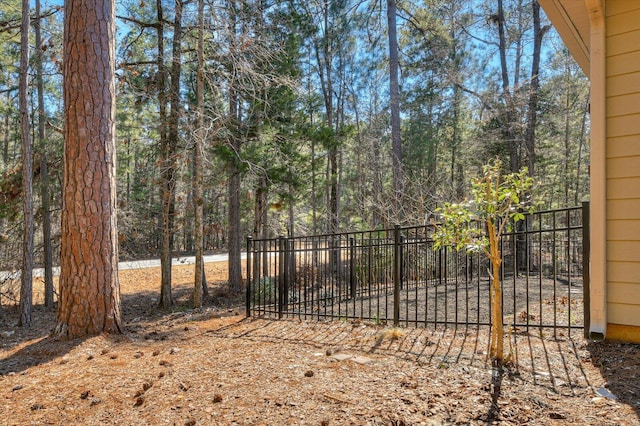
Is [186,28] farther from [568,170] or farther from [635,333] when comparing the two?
[568,170]

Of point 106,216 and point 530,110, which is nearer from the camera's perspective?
point 106,216

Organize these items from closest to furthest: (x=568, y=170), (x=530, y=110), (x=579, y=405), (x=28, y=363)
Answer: (x=579, y=405) < (x=28, y=363) < (x=530, y=110) < (x=568, y=170)

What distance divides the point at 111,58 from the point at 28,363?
3.03 meters

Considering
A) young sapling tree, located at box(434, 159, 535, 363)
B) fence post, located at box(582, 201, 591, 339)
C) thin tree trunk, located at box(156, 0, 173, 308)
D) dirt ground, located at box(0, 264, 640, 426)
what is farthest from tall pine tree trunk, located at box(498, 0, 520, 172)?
young sapling tree, located at box(434, 159, 535, 363)

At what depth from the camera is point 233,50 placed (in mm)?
6520

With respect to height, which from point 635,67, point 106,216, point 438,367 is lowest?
point 438,367

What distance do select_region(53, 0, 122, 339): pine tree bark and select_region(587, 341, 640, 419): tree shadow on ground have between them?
13.7 ft

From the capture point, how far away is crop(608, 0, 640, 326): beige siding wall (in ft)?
9.73

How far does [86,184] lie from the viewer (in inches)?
→ 150

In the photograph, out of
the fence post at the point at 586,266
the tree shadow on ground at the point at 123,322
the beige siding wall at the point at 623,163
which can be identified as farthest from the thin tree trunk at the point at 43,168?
the beige siding wall at the point at 623,163

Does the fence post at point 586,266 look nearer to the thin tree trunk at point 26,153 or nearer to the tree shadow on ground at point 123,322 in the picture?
the tree shadow on ground at point 123,322

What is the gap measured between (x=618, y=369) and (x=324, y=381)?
1937mm

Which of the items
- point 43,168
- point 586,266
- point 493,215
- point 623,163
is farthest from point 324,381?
point 43,168

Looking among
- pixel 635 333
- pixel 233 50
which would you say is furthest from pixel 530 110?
pixel 635 333
